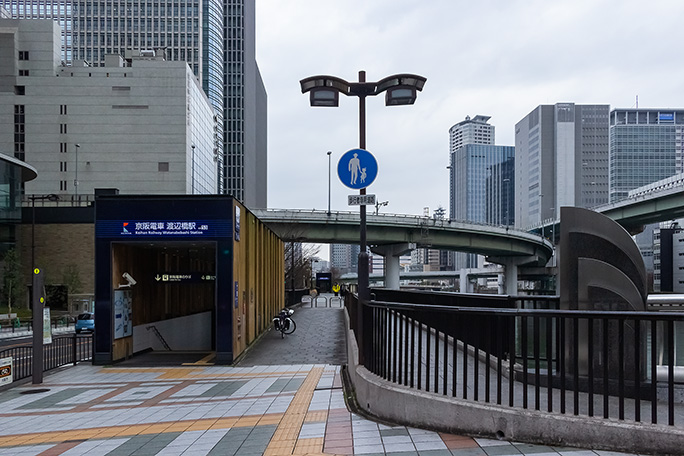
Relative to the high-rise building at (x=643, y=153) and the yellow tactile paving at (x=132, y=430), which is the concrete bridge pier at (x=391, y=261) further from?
the high-rise building at (x=643, y=153)

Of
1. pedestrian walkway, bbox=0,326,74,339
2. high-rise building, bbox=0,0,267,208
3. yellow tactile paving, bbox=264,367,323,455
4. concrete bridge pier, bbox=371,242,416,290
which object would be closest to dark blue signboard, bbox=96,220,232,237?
yellow tactile paving, bbox=264,367,323,455

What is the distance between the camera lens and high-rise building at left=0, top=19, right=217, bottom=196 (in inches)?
3081

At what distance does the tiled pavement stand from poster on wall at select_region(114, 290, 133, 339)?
227cm

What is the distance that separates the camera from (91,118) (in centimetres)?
7975

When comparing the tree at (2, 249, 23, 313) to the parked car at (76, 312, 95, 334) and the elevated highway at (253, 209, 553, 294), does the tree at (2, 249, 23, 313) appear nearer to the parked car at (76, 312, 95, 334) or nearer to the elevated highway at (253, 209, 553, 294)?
the parked car at (76, 312, 95, 334)

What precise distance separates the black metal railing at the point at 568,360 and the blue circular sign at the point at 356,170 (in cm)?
212

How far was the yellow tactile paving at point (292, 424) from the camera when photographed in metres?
6.09

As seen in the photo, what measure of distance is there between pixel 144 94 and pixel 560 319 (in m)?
84.0

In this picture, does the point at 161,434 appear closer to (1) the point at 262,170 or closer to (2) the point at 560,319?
(2) the point at 560,319

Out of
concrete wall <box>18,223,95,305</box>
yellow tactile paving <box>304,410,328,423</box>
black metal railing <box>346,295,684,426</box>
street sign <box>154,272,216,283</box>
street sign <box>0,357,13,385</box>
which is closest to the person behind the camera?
black metal railing <box>346,295,684,426</box>

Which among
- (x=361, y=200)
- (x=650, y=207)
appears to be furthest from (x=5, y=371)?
(x=650, y=207)

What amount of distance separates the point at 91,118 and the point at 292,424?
270 ft

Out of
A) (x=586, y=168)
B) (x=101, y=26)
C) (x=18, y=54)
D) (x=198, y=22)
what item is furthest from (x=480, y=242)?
(x=586, y=168)

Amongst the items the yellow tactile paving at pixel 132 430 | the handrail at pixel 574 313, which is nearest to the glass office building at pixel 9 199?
the yellow tactile paving at pixel 132 430
